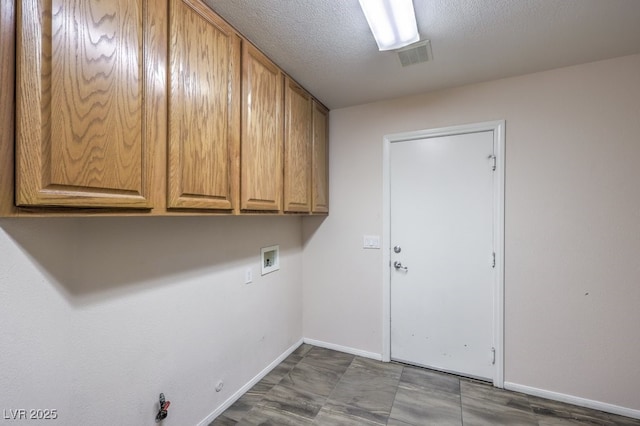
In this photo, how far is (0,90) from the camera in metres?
0.74

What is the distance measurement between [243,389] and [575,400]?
7.83ft

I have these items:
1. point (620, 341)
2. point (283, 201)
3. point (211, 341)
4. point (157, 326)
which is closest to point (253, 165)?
point (283, 201)

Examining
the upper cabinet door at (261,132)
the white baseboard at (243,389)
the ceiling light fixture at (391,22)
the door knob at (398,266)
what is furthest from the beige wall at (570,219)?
the white baseboard at (243,389)

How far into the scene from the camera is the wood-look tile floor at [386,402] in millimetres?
1759

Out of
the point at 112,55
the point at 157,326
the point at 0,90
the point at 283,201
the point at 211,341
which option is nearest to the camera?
the point at 0,90

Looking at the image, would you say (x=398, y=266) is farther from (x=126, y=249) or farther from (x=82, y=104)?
(x=82, y=104)

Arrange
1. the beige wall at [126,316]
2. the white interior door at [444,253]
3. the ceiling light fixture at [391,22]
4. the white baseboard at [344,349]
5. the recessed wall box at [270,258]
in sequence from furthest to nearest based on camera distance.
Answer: the white baseboard at [344,349] < the recessed wall box at [270,258] < the white interior door at [444,253] < the ceiling light fixture at [391,22] < the beige wall at [126,316]

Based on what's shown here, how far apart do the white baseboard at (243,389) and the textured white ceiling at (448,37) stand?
7.83ft

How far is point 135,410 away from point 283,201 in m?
1.41

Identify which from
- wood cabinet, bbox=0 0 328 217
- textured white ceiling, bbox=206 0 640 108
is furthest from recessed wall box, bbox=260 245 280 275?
textured white ceiling, bbox=206 0 640 108

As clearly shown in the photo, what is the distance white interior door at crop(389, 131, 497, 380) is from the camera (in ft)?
7.09

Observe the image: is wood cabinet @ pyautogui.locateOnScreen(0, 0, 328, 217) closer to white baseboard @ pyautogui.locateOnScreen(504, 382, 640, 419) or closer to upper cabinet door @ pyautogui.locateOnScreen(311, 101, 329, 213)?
upper cabinet door @ pyautogui.locateOnScreen(311, 101, 329, 213)

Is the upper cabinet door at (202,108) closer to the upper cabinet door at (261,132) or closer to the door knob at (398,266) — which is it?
the upper cabinet door at (261,132)

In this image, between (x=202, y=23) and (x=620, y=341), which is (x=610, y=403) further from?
(x=202, y=23)
